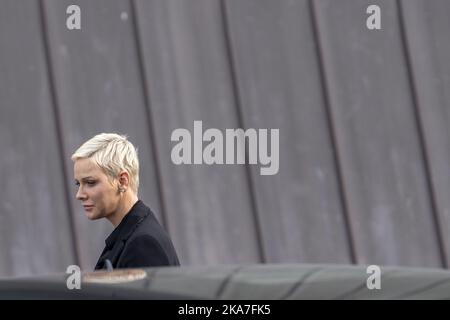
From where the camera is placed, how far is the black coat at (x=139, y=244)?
2.25m

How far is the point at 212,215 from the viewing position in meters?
4.70

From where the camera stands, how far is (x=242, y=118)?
15.7 feet

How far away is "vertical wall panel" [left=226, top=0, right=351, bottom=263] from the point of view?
4.75 m

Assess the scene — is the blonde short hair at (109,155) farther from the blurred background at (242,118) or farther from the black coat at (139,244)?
the blurred background at (242,118)

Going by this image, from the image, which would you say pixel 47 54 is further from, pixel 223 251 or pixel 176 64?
pixel 223 251

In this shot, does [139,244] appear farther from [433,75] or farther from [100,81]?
[433,75]

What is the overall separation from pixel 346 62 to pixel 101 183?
2.74 meters

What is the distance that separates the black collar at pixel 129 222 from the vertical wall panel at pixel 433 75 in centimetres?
281

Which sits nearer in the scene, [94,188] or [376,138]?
[94,188]

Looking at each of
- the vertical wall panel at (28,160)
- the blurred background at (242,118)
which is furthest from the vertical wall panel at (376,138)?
the vertical wall panel at (28,160)

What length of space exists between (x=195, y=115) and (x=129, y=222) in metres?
2.43

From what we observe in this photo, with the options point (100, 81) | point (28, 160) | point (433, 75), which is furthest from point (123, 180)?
point (433, 75)

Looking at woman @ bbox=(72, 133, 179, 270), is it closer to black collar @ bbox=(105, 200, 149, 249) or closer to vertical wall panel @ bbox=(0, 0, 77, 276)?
black collar @ bbox=(105, 200, 149, 249)

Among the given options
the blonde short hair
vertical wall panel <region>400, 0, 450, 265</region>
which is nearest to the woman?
the blonde short hair
